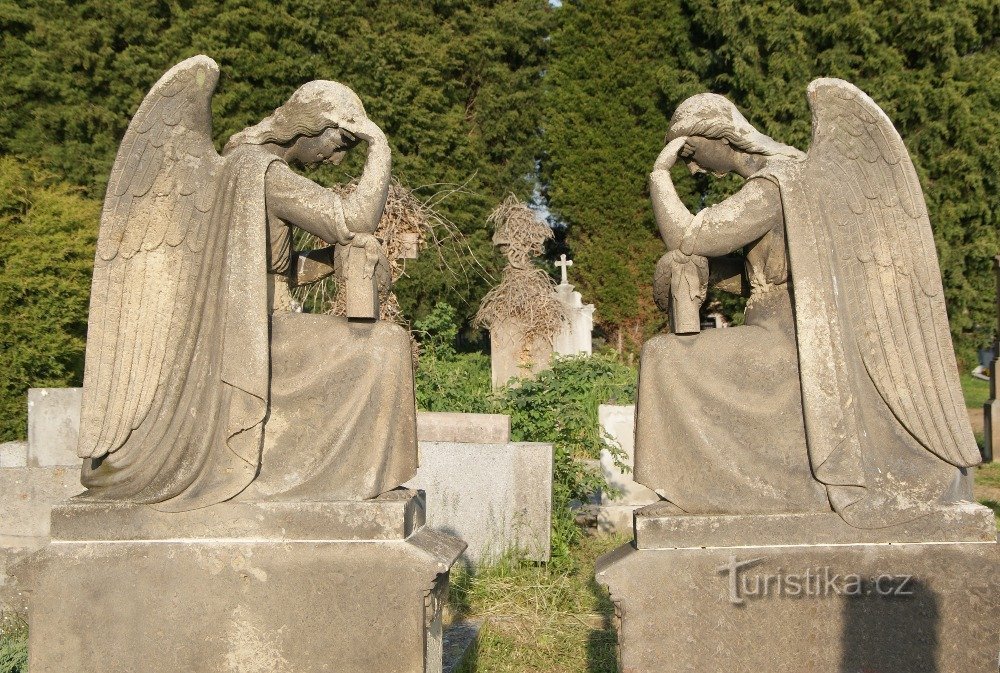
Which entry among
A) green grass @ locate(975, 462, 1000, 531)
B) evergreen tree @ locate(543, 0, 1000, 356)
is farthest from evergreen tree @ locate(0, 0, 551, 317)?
green grass @ locate(975, 462, 1000, 531)

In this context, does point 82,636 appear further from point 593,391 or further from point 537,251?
point 537,251

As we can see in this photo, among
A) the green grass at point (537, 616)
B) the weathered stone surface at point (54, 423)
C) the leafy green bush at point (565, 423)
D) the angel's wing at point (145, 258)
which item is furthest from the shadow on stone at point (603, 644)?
the weathered stone surface at point (54, 423)

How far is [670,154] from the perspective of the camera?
3578mm

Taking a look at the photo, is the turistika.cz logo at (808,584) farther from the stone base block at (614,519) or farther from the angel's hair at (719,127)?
the stone base block at (614,519)

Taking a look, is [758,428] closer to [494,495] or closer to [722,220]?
[722,220]

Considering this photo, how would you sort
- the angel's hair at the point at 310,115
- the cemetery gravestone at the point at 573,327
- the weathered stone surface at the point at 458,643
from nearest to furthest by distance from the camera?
1. the angel's hair at the point at 310,115
2. the weathered stone surface at the point at 458,643
3. the cemetery gravestone at the point at 573,327

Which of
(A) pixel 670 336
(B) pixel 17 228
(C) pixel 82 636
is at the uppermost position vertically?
(B) pixel 17 228

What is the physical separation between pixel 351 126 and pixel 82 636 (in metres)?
1.99

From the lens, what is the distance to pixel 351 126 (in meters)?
3.52

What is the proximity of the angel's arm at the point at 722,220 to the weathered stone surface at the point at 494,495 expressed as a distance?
2.78 m

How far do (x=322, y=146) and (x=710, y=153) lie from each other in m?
1.46

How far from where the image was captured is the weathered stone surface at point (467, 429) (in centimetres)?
698

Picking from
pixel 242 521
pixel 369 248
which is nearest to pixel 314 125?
pixel 369 248

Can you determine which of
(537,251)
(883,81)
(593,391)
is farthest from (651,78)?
(593,391)
